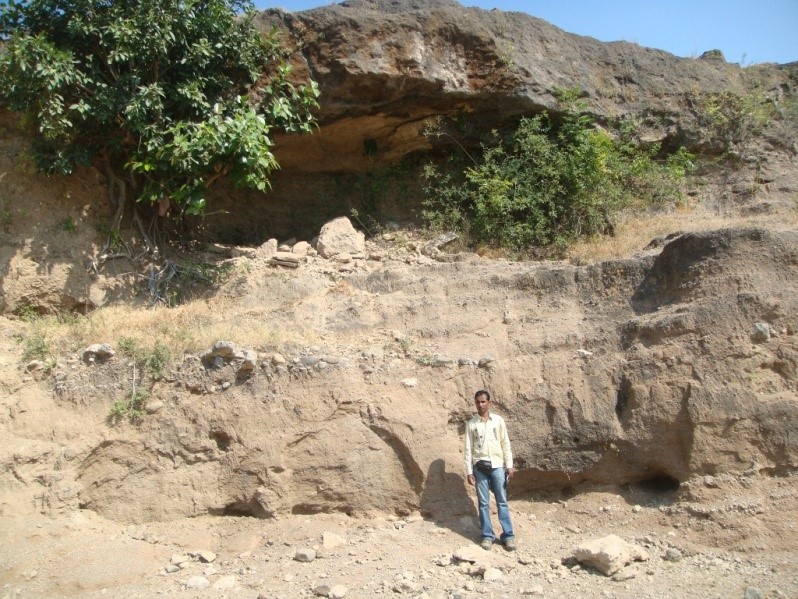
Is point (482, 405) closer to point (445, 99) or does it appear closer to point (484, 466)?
point (484, 466)

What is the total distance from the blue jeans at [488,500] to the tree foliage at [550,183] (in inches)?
163

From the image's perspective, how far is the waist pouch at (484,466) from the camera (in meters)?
6.15

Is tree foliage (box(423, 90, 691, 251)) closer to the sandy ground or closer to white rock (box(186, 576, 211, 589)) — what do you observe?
the sandy ground

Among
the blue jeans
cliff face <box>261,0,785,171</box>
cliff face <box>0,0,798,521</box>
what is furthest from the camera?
cliff face <box>261,0,785,171</box>

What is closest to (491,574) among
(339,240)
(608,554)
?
(608,554)

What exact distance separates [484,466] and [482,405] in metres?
0.49

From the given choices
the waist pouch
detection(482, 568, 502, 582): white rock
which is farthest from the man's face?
detection(482, 568, 502, 582): white rock

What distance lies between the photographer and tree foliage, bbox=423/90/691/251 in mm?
9773

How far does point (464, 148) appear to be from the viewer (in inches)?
419

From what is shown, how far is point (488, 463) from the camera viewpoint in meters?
6.15

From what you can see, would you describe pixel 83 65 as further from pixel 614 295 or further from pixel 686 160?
pixel 686 160

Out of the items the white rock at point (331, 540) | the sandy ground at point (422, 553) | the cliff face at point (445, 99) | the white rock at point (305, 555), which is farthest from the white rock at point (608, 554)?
the cliff face at point (445, 99)

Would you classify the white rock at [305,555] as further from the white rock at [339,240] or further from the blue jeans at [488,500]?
the white rock at [339,240]

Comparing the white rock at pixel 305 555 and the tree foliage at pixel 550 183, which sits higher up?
the tree foliage at pixel 550 183
